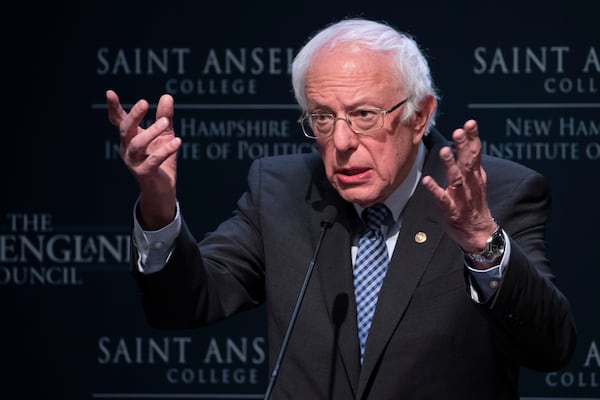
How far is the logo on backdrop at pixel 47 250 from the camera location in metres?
4.30

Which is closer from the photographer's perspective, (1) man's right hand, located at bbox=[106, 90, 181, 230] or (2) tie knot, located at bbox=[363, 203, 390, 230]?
(1) man's right hand, located at bbox=[106, 90, 181, 230]

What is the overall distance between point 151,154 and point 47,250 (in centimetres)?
210

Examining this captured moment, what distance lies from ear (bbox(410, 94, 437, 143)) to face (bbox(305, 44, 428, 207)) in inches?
3.0

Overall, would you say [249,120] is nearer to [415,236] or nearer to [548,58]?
[548,58]

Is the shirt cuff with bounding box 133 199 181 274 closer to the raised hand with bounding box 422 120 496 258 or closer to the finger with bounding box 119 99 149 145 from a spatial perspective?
the finger with bounding box 119 99 149 145

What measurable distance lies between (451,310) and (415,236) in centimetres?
19

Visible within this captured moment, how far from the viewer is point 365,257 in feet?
8.89

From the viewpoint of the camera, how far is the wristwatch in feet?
7.48

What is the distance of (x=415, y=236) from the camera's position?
266 cm

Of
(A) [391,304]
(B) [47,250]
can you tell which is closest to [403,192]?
(A) [391,304]

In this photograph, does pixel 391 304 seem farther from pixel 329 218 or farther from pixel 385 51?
pixel 385 51

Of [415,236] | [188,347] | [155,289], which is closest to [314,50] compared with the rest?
[415,236]

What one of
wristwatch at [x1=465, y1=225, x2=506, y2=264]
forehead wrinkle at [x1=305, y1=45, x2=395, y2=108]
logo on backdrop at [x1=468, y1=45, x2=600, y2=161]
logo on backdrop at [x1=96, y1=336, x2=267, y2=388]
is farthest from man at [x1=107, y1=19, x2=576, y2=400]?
logo on backdrop at [x1=96, y1=336, x2=267, y2=388]

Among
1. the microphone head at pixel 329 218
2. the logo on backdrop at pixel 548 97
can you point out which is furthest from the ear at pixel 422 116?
the logo on backdrop at pixel 548 97
